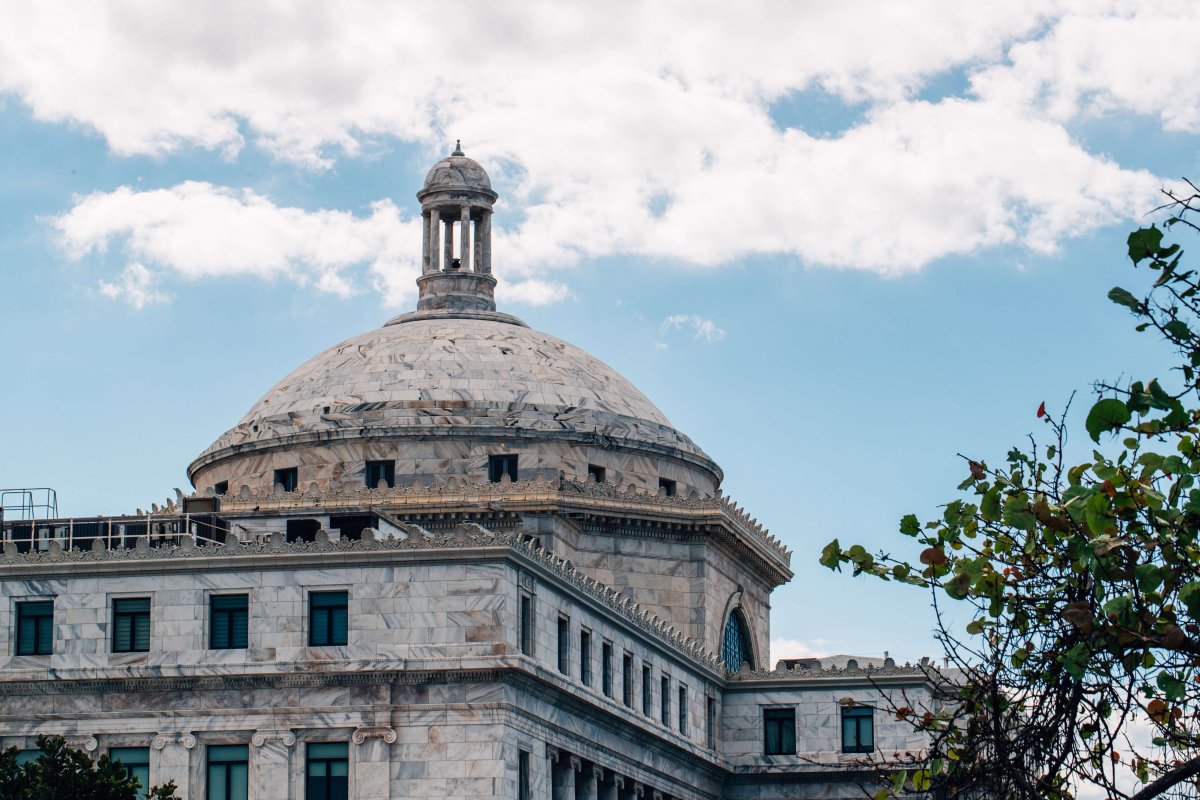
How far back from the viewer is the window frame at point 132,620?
72500 millimetres

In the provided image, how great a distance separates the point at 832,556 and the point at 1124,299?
6.13m

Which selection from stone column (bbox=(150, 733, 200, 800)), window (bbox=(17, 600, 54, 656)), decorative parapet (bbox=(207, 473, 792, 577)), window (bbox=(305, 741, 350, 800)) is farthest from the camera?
decorative parapet (bbox=(207, 473, 792, 577))

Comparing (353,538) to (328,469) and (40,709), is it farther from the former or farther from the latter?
(328,469)

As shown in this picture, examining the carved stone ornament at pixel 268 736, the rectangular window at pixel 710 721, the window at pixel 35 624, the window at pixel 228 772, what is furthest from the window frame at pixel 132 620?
the rectangular window at pixel 710 721

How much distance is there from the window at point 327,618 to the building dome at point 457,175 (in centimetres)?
3825

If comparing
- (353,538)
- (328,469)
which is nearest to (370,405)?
(328,469)

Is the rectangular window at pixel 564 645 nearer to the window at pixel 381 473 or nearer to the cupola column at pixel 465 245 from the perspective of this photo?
the window at pixel 381 473

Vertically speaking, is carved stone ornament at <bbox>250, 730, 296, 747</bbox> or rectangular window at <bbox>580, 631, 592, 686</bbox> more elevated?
rectangular window at <bbox>580, 631, 592, 686</bbox>

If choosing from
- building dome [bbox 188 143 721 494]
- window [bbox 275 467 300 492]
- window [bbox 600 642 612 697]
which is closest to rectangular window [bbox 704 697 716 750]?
building dome [bbox 188 143 721 494]

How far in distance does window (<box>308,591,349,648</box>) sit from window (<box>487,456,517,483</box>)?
2517cm

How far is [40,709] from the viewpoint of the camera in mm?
72250

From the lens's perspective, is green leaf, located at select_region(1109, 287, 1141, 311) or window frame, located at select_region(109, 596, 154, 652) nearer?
green leaf, located at select_region(1109, 287, 1141, 311)

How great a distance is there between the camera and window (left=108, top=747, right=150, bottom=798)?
71.0 meters

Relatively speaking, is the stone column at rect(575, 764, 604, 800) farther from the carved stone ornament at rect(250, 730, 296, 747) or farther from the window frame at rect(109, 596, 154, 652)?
the window frame at rect(109, 596, 154, 652)
